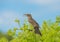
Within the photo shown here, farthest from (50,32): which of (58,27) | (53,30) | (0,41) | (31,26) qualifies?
(0,41)

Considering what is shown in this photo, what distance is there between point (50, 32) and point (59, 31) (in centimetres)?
13

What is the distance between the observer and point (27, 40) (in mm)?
2217

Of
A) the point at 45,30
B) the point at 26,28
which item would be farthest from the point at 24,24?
the point at 45,30

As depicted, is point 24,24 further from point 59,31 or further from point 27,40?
point 59,31

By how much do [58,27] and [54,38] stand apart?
18 centimetres

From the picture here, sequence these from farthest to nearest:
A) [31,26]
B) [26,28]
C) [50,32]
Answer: [31,26], [26,28], [50,32]

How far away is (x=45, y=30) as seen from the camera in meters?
2.33

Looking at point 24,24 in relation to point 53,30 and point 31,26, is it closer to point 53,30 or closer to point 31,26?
point 31,26

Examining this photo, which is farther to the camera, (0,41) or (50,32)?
(0,41)

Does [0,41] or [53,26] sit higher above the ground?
[53,26]

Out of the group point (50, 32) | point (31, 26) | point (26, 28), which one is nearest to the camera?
point (50, 32)

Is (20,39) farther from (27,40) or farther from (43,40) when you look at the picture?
(43,40)

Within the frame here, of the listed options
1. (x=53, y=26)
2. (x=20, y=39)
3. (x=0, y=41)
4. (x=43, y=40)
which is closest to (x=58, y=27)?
(x=53, y=26)

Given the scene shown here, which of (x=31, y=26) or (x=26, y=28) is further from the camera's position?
(x=31, y=26)
